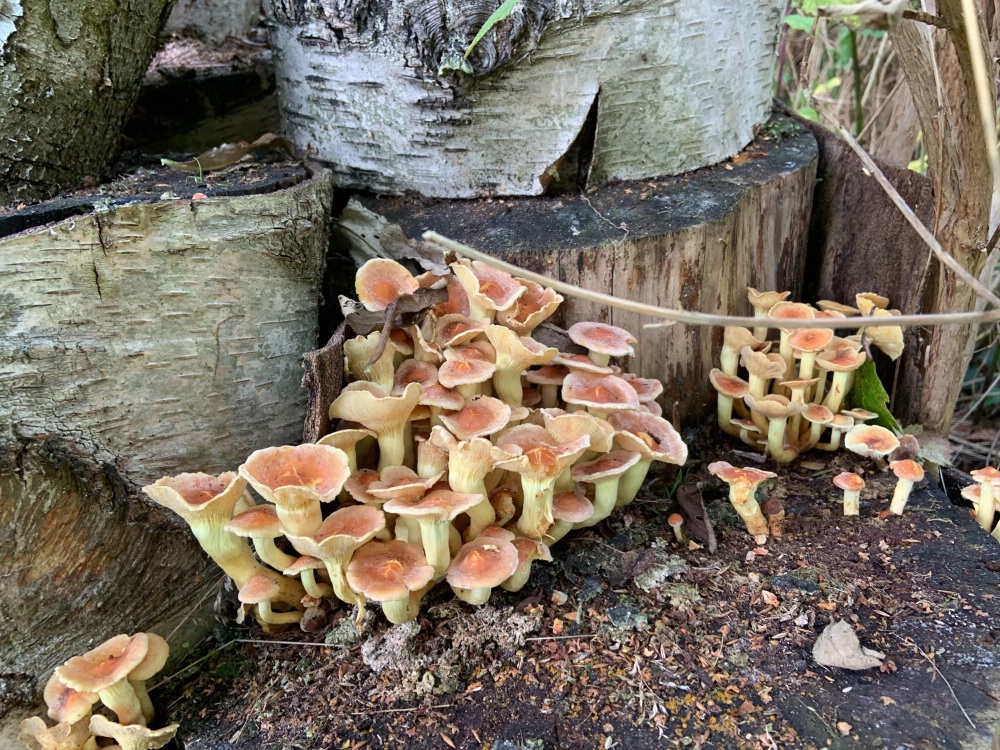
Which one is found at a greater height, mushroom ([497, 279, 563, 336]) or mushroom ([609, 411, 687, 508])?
mushroom ([497, 279, 563, 336])

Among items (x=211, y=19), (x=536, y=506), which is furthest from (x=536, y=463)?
(x=211, y=19)

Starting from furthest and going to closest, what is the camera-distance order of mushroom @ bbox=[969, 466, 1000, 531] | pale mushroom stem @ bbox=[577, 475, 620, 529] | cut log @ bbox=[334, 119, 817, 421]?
cut log @ bbox=[334, 119, 817, 421] → mushroom @ bbox=[969, 466, 1000, 531] → pale mushroom stem @ bbox=[577, 475, 620, 529]

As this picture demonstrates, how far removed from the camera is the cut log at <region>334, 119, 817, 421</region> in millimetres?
2918

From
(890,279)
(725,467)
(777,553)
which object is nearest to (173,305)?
(725,467)

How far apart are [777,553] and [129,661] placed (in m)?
2.13

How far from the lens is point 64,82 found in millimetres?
2557

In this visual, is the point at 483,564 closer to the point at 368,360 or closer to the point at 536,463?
the point at 536,463

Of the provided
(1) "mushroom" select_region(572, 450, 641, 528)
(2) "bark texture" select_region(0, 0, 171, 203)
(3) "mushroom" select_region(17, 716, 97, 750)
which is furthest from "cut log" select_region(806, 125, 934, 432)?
(3) "mushroom" select_region(17, 716, 97, 750)

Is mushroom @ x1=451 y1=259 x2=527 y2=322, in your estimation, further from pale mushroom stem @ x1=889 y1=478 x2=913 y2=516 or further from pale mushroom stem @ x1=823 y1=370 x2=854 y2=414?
pale mushroom stem @ x1=889 y1=478 x2=913 y2=516

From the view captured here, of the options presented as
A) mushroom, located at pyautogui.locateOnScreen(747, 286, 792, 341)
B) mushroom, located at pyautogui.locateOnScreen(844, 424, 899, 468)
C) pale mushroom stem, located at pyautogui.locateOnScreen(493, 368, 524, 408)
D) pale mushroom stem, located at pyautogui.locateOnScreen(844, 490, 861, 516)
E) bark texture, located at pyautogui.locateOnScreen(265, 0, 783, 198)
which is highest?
bark texture, located at pyautogui.locateOnScreen(265, 0, 783, 198)

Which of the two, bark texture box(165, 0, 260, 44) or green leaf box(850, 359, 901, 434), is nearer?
green leaf box(850, 359, 901, 434)

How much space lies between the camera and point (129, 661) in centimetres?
212

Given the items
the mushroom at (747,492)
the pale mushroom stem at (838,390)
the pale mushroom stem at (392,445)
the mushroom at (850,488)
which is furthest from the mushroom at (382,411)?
the pale mushroom stem at (838,390)

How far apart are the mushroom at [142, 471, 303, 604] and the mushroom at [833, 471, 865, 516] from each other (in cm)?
A: 198
